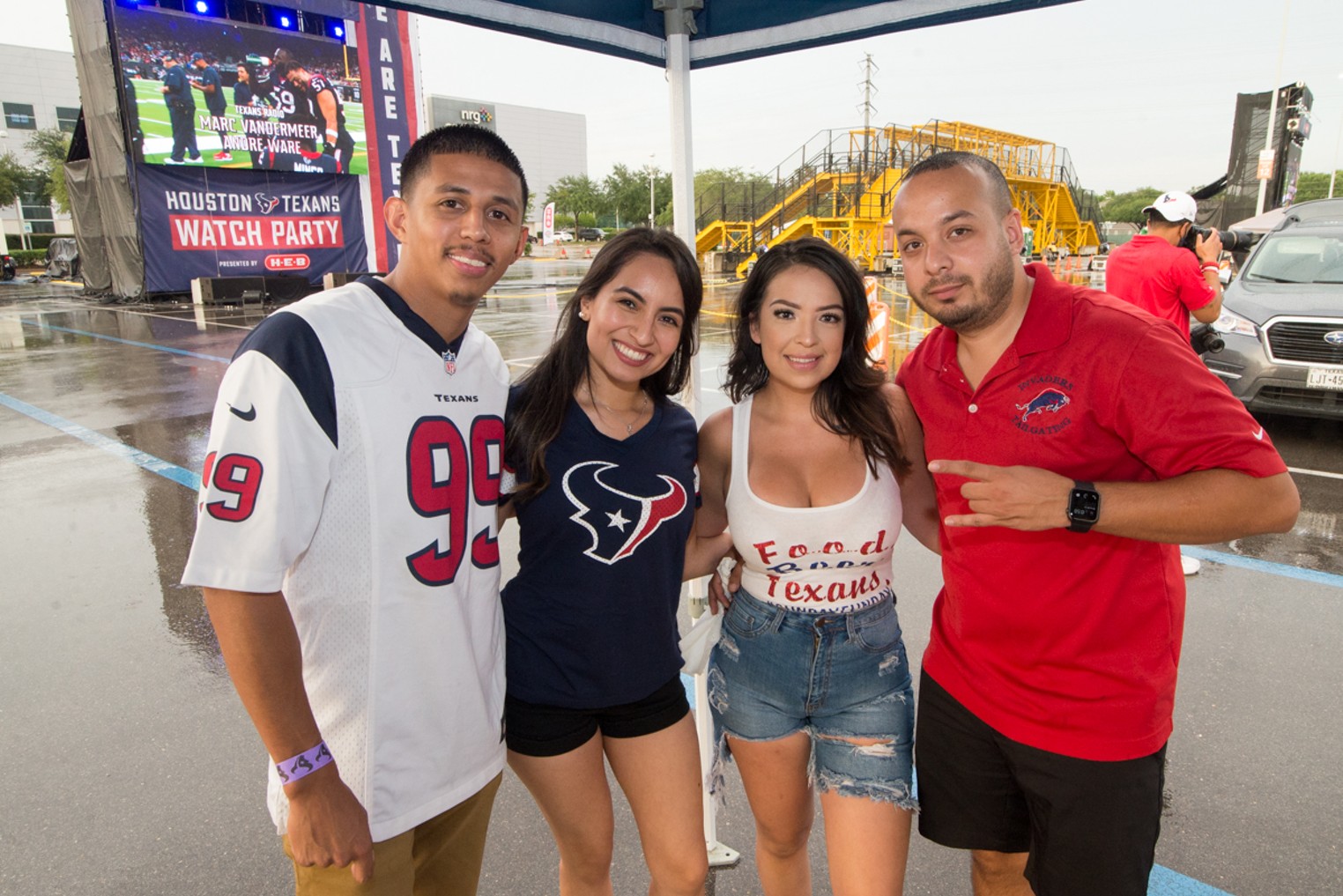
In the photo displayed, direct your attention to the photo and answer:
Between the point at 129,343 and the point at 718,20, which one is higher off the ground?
the point at 718,20

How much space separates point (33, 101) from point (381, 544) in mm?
80483

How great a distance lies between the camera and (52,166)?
42.4 m

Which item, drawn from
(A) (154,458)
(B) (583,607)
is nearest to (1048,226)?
(A) (154,458)

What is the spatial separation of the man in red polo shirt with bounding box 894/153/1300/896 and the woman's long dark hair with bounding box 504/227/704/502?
2.07 feet

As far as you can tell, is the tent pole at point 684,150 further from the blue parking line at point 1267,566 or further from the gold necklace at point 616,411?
the blue parking line at point 1267,566

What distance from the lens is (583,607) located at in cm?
198

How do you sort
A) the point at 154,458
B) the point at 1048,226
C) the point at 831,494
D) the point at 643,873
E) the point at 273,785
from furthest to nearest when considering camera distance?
the point at 1048,226, the point at 154,458, the point at 643,873, the point at 831,494, the point at 273,785

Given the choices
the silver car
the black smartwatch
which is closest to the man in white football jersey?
the black smartwatch

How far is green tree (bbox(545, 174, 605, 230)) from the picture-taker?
7688 centimetres

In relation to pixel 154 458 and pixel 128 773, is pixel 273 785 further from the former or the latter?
pixel 154 458

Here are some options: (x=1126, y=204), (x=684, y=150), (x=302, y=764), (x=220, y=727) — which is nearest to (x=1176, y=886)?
(x=302, y=764)

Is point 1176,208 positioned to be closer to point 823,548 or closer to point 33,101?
point 823,548

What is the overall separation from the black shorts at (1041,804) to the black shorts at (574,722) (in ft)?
2.33

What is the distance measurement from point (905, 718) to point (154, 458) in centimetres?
761
